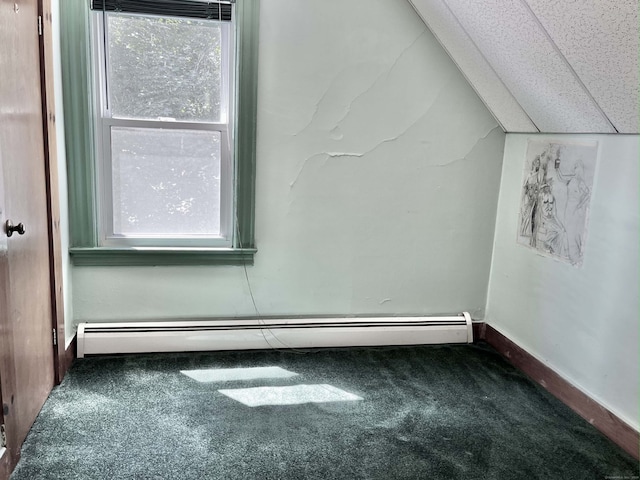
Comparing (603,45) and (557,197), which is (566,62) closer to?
(603,45)

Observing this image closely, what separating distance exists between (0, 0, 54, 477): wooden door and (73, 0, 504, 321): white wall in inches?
24.1

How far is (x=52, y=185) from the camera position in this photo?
7.49 ft

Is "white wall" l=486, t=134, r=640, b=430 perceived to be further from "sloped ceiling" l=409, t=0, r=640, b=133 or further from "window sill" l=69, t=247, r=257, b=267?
"window sill" l=69, t=247, r=257, b=267

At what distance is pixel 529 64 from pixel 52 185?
2145mm

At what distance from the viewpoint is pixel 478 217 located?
3092mm

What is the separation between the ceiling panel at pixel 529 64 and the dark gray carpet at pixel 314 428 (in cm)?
132

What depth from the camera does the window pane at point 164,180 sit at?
8.88 ft

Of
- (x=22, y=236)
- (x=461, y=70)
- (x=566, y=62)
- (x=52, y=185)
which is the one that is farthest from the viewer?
(x=461, y=70)

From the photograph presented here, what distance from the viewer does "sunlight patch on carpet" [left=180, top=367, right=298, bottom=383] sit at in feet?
8.42

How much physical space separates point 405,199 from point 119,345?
1.73 m

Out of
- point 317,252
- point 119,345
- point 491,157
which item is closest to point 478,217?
point 491,157

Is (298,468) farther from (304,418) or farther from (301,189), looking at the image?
(301,189)

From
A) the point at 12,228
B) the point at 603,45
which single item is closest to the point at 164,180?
the point at 12,228

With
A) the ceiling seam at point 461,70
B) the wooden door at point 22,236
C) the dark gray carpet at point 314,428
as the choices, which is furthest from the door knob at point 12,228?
the ceiling seam at point 461,70
